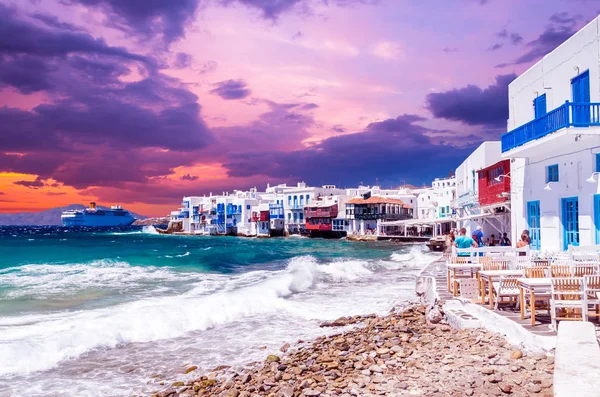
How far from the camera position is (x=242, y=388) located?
23.2ft

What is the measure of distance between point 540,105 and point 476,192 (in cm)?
1562

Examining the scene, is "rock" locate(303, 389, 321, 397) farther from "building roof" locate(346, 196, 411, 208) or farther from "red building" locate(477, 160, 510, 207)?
"building roof" locate(346, 196, 411, 208)

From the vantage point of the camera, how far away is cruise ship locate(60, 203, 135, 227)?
170 metres

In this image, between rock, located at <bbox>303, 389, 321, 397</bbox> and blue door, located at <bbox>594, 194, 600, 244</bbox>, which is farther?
blue door, located at <bbox>594, 194, 600, 244</bbox>

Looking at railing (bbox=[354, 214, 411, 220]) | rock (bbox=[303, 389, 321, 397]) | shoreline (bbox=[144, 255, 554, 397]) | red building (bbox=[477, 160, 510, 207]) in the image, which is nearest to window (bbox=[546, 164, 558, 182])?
shoreline (bbox=[144, 255, 554, 397])

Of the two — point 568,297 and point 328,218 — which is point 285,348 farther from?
point 328,218

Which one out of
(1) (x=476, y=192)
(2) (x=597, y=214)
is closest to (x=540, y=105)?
(2) (x=597, y=214)

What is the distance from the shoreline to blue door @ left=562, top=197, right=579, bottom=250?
5775 mm

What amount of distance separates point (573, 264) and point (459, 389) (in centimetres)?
357

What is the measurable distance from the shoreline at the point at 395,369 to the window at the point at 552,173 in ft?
22.5

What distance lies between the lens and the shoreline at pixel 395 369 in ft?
18.9

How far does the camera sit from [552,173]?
14.2 metres

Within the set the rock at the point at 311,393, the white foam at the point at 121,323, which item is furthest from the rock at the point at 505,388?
the white foam at the point at 121,323

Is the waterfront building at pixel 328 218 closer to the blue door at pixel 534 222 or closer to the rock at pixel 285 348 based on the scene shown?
the blue door at pixel 534 222
